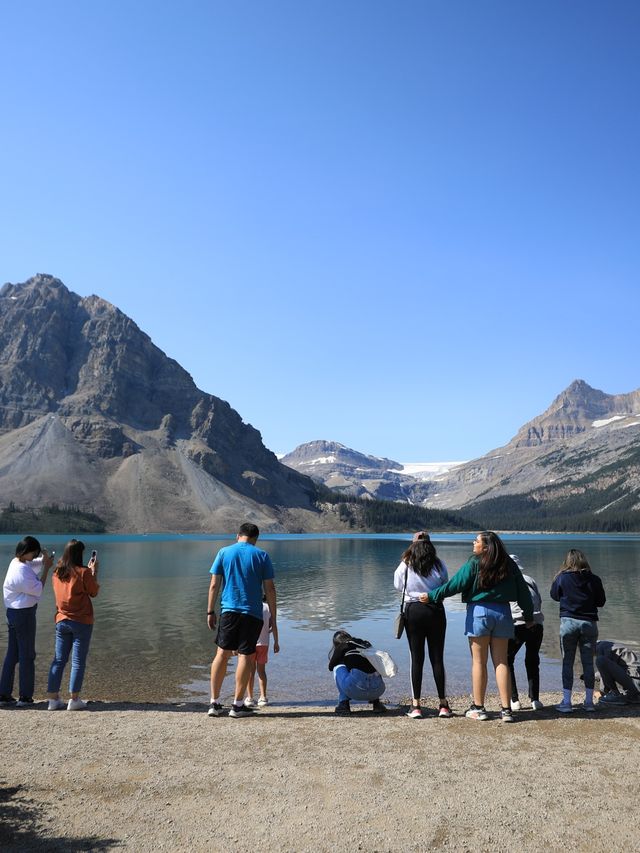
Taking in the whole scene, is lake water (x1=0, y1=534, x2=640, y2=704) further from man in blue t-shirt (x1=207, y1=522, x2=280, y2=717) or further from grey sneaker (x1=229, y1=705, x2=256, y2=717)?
man in blue t-shirt (x1=207, y1=522, x2=280, y2=717)

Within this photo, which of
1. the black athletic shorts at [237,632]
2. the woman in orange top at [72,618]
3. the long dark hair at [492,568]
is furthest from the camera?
the woman in orange top at [72,618]

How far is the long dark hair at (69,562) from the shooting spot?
39.6 feet

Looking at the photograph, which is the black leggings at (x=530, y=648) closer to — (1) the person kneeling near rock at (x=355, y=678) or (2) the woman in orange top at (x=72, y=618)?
(1) the person kneeling near rock at (x=355, y=678)

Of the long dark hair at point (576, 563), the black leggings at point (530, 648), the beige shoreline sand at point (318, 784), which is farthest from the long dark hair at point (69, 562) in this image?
the long dark hair at point (576, 563)

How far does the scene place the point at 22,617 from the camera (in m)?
12.5

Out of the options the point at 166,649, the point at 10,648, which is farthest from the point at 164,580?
the point at 10,648

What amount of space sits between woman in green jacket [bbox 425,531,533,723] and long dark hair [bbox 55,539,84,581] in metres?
7.05

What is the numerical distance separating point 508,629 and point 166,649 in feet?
56.7

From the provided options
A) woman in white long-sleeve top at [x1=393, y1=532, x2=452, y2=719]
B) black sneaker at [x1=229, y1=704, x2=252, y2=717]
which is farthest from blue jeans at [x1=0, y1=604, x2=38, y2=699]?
woman in white long-sleeve top at [x1=393, y1=532, x2=452, y2=719]

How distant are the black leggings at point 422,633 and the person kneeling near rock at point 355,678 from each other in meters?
0.95

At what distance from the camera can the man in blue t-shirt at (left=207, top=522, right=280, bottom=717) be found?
11258 millimetres

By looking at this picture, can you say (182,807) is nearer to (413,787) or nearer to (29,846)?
(29,846)

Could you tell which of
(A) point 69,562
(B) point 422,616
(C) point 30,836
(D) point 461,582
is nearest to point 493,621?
(D) point 461,582

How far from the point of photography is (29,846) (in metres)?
6.06
